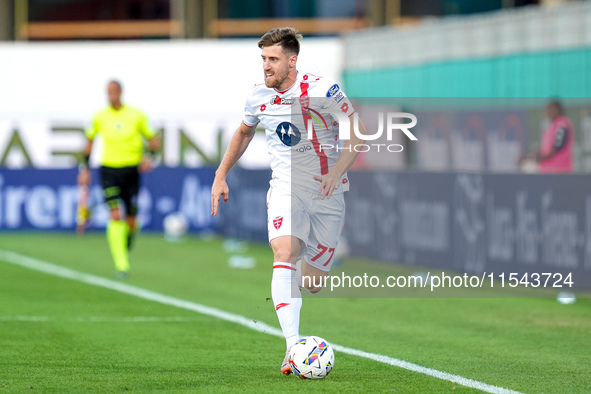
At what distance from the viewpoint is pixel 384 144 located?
2105 cm

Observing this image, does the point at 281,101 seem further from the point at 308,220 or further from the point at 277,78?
the point at 308,220

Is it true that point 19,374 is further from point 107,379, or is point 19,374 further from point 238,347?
point 238,347

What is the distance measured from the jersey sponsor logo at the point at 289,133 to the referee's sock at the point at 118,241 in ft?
22.2

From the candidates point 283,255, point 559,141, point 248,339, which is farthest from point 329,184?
point 559,141

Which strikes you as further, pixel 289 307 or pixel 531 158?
pixel 531 158

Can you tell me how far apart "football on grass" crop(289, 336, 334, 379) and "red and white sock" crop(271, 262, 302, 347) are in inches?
4.2

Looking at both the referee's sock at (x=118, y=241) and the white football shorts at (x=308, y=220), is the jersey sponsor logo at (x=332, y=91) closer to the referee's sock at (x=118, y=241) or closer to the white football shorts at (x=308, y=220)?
the white football shorts at (x=308, y=220)

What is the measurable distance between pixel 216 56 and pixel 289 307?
733 inches

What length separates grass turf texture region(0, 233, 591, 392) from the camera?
7402mm

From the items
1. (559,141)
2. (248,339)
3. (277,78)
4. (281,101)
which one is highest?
(277,78)

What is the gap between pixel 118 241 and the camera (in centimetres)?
1441

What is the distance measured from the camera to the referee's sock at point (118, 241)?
14.4m

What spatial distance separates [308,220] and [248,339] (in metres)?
1.75

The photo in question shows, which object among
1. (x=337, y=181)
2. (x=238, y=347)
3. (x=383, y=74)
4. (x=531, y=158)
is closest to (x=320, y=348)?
(x=337, y=181)
